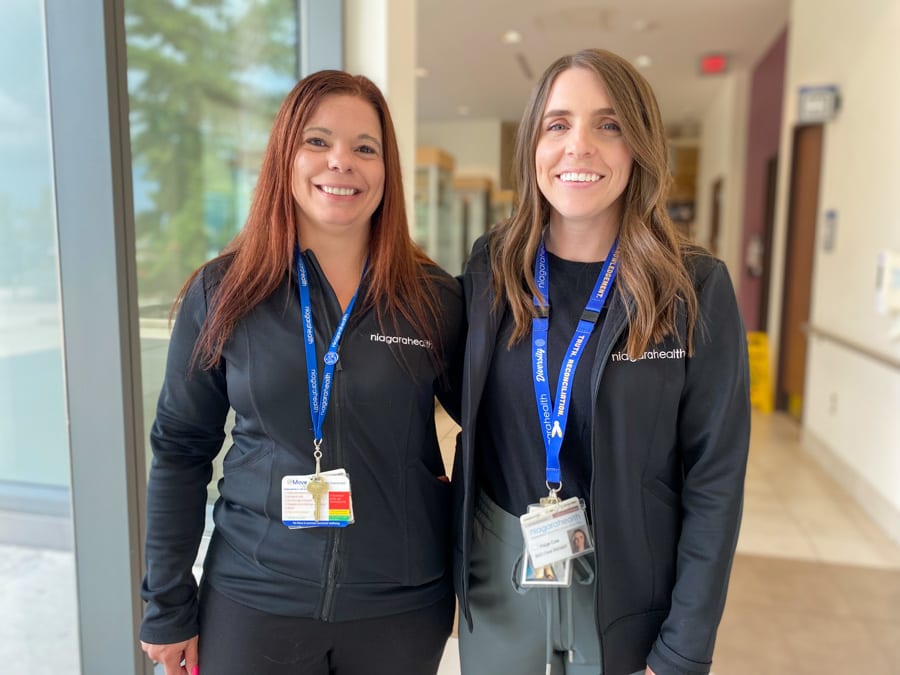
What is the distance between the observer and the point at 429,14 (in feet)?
21.3

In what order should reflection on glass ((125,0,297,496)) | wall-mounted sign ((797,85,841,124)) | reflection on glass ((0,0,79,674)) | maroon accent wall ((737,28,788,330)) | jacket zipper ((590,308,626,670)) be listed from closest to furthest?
jacket zipper ((590,308,626,670)) < reflection on glass ((0,0,79,674)) < reflection on glass ((125,0,297,496)) < wall-mounted sign ((797,85,841,124)) < maroon accent wall ((737,28,788,330))

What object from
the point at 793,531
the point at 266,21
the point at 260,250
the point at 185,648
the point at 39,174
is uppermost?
the point at 266,21

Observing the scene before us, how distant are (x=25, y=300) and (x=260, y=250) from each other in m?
1.15

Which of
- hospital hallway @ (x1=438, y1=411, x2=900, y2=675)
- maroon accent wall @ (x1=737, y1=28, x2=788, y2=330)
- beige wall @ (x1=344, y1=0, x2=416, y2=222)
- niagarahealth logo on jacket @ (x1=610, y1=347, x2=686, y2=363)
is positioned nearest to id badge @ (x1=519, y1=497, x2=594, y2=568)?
niagarahealth logo on jacket @ (x1=610, y1=347, x2=686, y2=363)

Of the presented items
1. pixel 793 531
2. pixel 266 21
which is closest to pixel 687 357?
pixel 793 531

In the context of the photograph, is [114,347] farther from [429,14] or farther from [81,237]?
[429,14]

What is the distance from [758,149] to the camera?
8.19 metres

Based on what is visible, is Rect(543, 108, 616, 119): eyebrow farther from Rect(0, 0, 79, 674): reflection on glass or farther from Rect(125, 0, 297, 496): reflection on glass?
Rect(125, 0, 297, 496): reflection on glass

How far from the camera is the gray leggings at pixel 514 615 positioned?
1.22 metres

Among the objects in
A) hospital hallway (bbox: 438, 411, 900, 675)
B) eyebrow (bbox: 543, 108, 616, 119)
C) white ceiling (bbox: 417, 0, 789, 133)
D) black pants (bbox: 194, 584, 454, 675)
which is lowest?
hospital hallway (bbox: 438, 411, 900, 675)

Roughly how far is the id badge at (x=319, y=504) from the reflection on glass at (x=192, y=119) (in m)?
3.17

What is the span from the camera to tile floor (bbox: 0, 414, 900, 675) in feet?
6.44

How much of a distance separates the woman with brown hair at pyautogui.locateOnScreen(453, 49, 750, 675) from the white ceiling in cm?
418

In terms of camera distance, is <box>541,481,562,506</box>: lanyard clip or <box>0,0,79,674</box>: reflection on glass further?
<box>0,0,79,674</box>: reflection on glass
